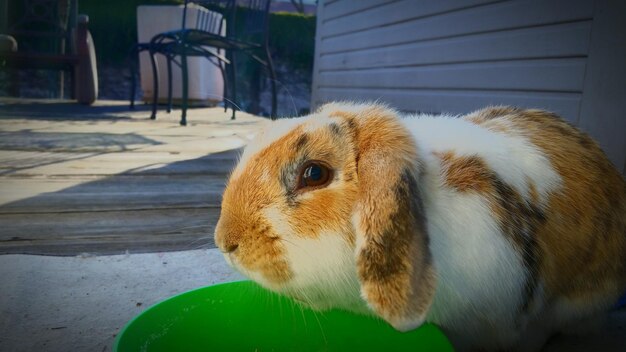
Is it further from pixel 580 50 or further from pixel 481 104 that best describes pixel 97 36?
pixel 580 50

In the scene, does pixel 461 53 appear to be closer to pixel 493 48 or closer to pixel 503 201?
pixel 493 48

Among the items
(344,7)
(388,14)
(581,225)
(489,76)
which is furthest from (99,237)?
(344,7)

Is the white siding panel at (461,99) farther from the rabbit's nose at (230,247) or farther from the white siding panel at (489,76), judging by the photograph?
the rabbit's nose at (230,247)

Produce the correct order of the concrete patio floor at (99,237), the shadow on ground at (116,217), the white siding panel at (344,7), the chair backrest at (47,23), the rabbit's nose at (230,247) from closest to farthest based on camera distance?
the rabbit's nose at (230,247) < the concrete patio floor at (99,237) < the shadow on ground at (116,217) < the white siding panel at (344,7) < the chair backrest at (47,23)

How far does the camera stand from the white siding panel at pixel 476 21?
225cm

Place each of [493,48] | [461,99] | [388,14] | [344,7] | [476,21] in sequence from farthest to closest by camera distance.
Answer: [344,7] < [388,14] < [461,99] < [476,21] < [493,48]

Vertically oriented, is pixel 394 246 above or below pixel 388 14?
below

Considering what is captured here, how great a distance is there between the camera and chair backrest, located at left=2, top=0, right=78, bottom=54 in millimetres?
7422

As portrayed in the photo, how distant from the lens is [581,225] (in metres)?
1.11

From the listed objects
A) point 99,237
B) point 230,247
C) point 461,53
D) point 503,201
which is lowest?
point 99,237

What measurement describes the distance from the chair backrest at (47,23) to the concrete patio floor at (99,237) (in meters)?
4.58

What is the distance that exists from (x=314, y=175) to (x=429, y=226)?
23 centimetres

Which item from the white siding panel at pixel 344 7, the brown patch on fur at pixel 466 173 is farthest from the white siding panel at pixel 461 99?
the brown patch on fur at pixel 466 173

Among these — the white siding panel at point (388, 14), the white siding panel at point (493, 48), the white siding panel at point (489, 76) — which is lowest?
the white siding panel at point (489, 76)
